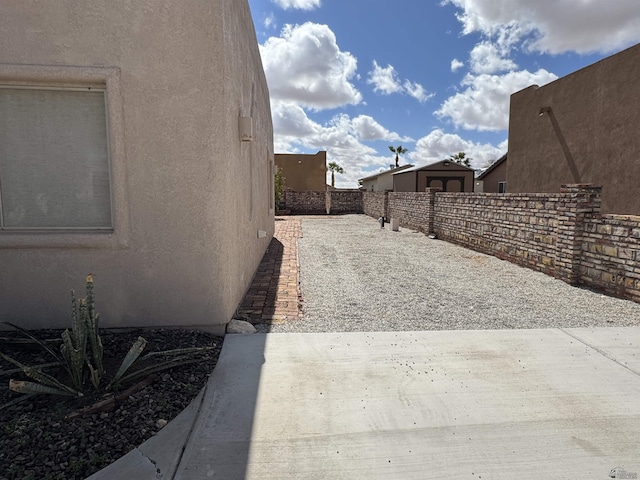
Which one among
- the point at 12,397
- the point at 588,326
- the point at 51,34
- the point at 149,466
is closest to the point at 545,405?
the point at 588,326

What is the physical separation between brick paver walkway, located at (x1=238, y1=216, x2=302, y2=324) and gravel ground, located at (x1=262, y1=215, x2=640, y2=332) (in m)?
0.21

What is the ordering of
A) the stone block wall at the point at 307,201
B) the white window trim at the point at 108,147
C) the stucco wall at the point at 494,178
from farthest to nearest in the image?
the stucco wall at the point at 494,178
the stone block wall at the point at 307,201
the white window trim at the point at 108,147

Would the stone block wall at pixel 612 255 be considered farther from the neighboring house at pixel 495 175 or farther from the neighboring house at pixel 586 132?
the neighboring house at pixel 495 175

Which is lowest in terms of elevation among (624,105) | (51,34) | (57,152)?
(57,152)

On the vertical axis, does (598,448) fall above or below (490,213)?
below

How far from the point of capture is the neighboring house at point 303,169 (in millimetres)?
37188

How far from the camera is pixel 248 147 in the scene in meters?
5.89

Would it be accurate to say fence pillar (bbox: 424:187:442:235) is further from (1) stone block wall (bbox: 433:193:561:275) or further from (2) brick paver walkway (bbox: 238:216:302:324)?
(2) brick paver walkway (bbox: 238:216:302:324)

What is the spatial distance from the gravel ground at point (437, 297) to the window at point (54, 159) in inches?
99.3

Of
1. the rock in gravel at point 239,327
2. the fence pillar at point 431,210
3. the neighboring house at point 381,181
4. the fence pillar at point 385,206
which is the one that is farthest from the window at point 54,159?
the neighboring house at point 381,181

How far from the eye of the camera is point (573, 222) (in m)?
6.71

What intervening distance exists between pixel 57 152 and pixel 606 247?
7.93 metres

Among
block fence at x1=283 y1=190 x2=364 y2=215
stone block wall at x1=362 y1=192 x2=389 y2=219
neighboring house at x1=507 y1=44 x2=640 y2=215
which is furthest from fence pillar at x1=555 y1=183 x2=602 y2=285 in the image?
block fence at x1=283 y1=190 x2=364 y2=215

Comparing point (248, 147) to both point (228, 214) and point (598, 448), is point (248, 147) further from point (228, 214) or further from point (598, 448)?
point (598, 448)
